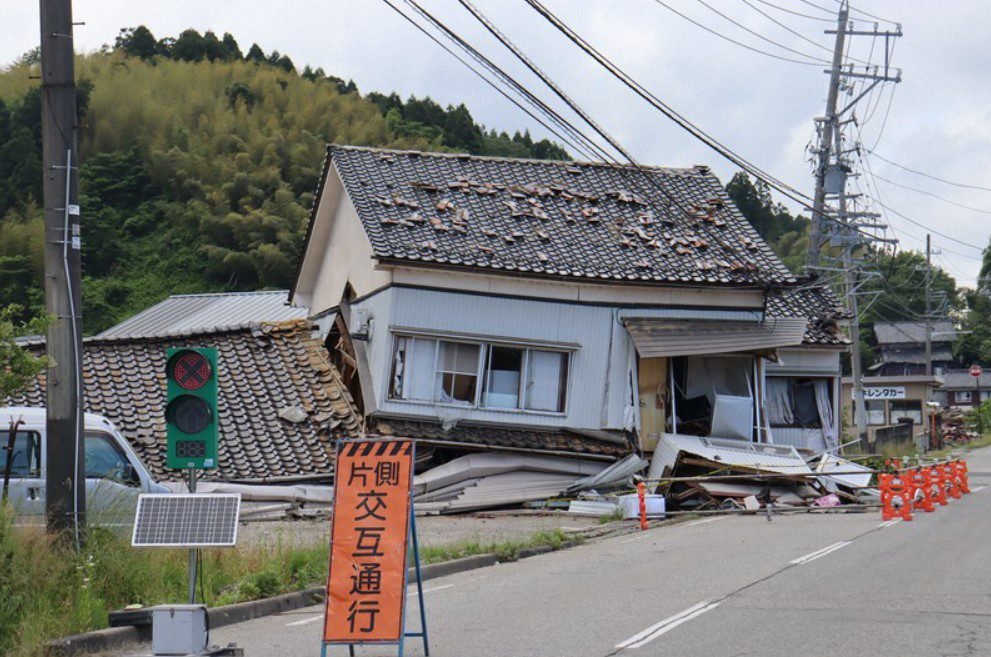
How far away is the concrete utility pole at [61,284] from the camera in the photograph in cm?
1109

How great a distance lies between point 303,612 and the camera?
1228 centimetres

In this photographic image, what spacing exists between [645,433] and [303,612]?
47.8 feet

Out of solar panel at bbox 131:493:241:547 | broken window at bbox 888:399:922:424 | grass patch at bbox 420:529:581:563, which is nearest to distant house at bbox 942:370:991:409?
broken window at bbox 888:399:922:424

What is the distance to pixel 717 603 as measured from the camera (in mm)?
11367

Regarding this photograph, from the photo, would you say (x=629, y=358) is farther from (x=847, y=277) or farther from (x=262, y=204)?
(x=262, y=204)

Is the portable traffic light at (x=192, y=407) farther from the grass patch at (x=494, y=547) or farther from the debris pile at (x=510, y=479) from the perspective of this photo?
the debris pile at (x=510, y=479)

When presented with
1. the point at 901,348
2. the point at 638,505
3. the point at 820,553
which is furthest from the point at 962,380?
the point at 820,553

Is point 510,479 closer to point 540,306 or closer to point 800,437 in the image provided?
point 540,306

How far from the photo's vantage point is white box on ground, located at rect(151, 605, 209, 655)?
8664 mm

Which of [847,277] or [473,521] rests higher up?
[847,277]

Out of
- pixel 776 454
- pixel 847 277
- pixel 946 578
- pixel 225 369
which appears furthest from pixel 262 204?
pixel 946 578

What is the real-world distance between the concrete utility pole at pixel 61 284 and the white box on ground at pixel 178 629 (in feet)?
8.82

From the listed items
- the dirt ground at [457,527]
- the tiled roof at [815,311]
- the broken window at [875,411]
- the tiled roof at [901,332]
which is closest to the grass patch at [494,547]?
the dirt ground at [457,527]

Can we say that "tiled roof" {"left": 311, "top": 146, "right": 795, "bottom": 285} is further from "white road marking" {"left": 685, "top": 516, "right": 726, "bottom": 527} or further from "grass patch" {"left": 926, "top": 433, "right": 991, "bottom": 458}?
"grass patch" {"left": 926, "top": 433, "right": 991, "bottom": 458}
